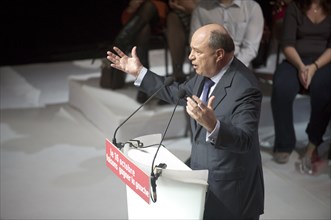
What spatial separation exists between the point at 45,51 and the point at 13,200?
3164mm

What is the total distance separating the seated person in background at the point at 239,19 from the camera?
3816 millimetres

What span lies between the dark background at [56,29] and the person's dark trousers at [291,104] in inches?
104

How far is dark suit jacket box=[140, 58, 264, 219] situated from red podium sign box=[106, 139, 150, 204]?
28 centimetres

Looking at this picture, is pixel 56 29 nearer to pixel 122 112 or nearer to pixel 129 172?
pixel 122 112

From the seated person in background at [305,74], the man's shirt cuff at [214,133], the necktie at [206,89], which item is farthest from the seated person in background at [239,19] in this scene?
the man's shirt cuff at [214,133]

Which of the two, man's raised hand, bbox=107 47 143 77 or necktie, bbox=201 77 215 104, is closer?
necktie, bbox=201 77 215 104

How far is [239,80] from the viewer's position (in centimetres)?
198

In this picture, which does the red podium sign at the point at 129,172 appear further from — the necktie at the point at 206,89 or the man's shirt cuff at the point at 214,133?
the necktie at the point at 206,89

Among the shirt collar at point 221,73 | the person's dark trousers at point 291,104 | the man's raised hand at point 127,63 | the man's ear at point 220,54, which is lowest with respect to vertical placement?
the person's dark trousers at point 291,104

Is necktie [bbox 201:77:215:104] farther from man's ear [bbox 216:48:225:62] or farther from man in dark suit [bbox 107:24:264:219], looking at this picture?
man's ear [bbox 216:48:225:62]

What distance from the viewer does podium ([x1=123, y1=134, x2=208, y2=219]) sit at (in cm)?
184

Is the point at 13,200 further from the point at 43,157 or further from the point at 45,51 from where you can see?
the point at 45,51

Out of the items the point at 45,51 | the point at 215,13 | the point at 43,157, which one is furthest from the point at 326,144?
the point at 45,51

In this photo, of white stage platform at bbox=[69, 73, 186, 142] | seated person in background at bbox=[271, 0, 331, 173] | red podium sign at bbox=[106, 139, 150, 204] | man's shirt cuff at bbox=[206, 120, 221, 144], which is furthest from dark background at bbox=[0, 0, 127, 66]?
man's shirt cuff at bbox=[206, 120, 221, 144]
